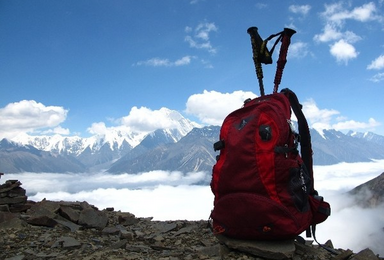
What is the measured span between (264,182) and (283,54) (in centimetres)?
295

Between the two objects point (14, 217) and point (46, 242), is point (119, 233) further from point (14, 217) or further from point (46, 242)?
point (14, 217)

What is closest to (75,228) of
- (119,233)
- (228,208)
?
(119,233)

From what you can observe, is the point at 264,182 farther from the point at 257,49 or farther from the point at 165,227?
the point at 165,227

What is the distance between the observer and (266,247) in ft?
16.8

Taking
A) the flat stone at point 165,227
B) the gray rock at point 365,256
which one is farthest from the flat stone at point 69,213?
the gray rock at point 365,256

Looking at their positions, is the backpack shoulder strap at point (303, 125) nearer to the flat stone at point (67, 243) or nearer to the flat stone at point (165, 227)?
→ the flat stone at point (165, 227)

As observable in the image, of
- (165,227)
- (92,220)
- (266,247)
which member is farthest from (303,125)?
(92,220)

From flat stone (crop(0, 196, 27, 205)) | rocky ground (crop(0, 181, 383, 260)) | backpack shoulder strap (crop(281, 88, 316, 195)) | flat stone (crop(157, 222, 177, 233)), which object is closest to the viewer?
rocky ground (crop(0, 181, 383, 260))

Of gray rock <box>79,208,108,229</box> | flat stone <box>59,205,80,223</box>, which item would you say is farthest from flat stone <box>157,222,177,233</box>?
flat stone <box>59,205,80,223</box>

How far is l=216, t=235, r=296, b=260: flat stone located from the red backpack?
0.13 meters

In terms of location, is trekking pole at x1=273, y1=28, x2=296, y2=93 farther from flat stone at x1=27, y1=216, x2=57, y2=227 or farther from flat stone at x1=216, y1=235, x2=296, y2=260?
flat stone at x1=27, y1=216, x2=57, y2=227

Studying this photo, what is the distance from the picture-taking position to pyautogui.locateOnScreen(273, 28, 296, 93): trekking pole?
6.27 m

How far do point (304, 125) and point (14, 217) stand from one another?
291 inches

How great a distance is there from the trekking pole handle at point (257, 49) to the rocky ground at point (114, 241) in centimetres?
360
